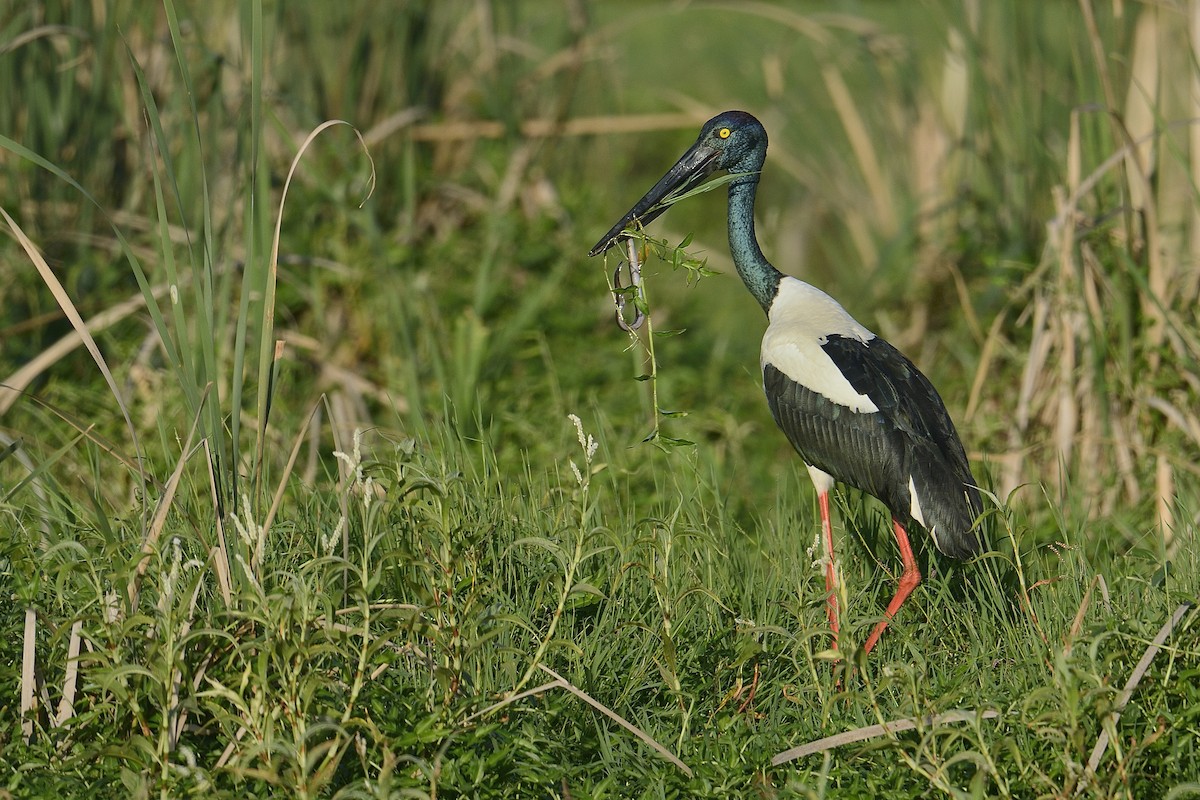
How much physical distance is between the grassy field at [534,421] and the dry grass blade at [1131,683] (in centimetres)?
1

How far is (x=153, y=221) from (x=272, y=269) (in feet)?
8.26

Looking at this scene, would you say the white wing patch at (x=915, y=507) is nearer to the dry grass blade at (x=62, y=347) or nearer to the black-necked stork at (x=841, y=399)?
the black-necked stork at (x=841, y=399)

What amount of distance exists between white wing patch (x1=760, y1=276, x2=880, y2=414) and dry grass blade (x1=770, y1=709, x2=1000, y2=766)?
1143 mm

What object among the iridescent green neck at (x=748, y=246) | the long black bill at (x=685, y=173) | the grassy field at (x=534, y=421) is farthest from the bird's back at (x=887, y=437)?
the long black bill at (x=685, y=173)

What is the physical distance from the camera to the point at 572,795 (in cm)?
274

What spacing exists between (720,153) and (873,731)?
1.90 meters

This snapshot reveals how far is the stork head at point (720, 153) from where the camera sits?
3.95 metres

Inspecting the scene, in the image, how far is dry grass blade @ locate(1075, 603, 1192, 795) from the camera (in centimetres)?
259

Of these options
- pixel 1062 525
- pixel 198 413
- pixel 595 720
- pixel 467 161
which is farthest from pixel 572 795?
pixel 467 161

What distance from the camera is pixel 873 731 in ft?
8.67

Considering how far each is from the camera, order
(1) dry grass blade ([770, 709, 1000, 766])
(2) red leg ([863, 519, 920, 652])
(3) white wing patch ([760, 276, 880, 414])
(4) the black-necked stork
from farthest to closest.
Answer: (3) white wing patch ([760, 276, 880, 414])
(4) the black-necked stork
(2) red leg ([863, 519, 920, 652])
(1) dry grass blade ([770, 709, 1000, 766])

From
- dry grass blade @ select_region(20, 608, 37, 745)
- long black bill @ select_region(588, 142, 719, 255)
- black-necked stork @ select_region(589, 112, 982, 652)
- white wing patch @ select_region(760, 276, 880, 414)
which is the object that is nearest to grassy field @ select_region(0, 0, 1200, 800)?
dry grass blade @ select_region(20, 608, 37, 745)

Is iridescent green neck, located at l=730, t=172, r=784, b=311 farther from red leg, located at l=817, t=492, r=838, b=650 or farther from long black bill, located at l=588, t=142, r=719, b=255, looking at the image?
red leg, located at l=817, t=492, r=838, b=650

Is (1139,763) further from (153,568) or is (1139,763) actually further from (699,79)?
(699,79)
